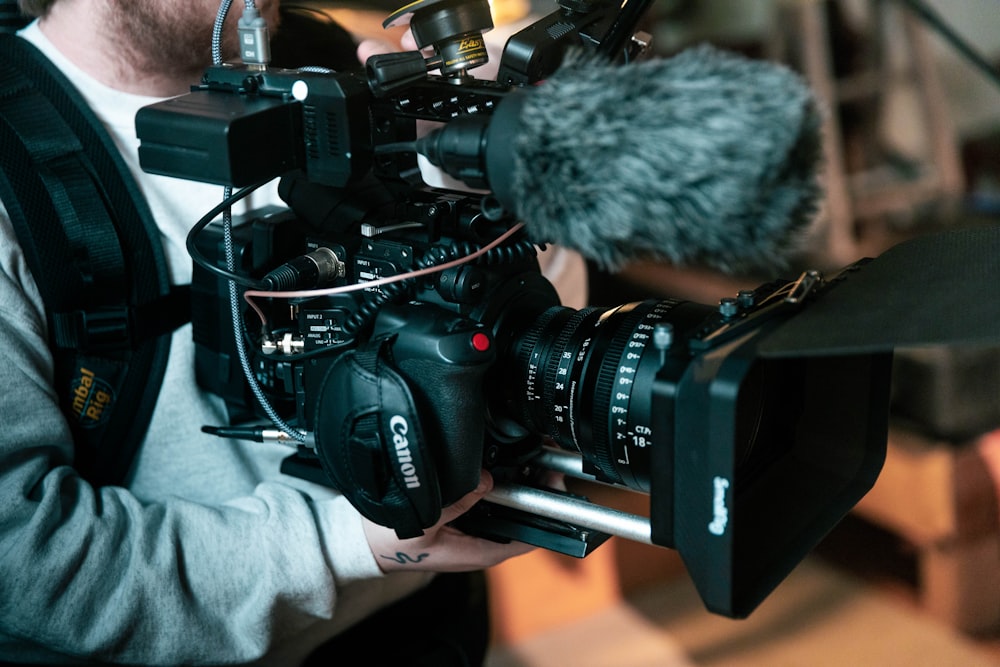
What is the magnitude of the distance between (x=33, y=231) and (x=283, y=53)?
0.36m

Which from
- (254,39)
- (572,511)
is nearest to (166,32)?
Result: (254,39)

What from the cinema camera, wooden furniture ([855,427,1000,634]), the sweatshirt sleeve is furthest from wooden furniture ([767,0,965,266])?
the sweatshirt sleeve

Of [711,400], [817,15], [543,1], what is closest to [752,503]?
[711,400]

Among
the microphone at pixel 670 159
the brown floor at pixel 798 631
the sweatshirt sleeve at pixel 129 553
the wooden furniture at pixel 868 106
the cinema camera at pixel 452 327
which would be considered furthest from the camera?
the wooden furniture at pixel 868 106

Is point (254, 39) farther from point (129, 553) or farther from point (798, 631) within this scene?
point (798, 631)

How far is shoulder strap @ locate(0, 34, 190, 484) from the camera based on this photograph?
2.91 feet

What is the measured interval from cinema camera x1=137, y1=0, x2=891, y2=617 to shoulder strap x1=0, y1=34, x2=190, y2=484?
0.37 ft

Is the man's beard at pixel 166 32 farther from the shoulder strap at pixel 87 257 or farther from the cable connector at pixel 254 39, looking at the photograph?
the cable connector at pixel 254 39

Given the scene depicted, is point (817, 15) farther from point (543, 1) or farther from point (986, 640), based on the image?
point (986, 640)

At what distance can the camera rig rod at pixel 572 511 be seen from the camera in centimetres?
73

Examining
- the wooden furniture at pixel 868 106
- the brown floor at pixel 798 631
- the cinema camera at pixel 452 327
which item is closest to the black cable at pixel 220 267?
the cinema camera at pixel 452 327

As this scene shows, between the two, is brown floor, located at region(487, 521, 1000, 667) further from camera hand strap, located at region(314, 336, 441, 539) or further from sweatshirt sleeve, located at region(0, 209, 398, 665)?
camera hand strap, located at region(314, 336, 441, 539)

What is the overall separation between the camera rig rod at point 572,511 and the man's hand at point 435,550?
0.08m

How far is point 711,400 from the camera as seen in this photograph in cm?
58
